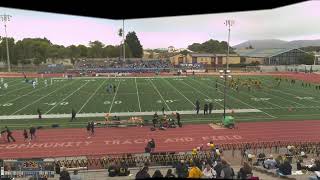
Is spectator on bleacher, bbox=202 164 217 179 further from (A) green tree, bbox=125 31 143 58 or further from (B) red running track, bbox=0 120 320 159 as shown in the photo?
(A) green tree, bbox=125 31 143 58

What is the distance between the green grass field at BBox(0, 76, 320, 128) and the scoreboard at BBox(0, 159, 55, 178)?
918cm

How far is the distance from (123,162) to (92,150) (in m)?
3.93

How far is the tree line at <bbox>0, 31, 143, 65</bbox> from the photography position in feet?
281

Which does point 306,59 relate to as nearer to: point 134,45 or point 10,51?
point 134,45

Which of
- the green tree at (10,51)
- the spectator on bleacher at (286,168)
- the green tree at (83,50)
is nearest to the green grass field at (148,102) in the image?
the spectator on bleacher at (286,168)

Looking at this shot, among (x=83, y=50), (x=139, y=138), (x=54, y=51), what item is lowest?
(x=139, y=138)

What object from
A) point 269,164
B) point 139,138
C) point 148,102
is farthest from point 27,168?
point 148,102

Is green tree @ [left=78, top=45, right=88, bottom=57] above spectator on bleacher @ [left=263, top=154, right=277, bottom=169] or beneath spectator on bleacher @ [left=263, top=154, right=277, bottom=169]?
above

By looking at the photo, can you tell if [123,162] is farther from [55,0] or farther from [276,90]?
[276,90]

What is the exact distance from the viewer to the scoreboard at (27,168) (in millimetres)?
11664

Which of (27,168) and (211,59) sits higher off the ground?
(211,59)

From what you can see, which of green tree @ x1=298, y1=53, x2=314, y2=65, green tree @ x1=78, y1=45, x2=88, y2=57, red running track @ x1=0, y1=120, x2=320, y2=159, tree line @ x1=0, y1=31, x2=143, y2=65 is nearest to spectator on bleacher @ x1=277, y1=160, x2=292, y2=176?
red running track @ x1=0, y1=120, x2=320, y2=159

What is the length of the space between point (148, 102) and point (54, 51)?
72.8m

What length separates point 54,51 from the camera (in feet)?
319
